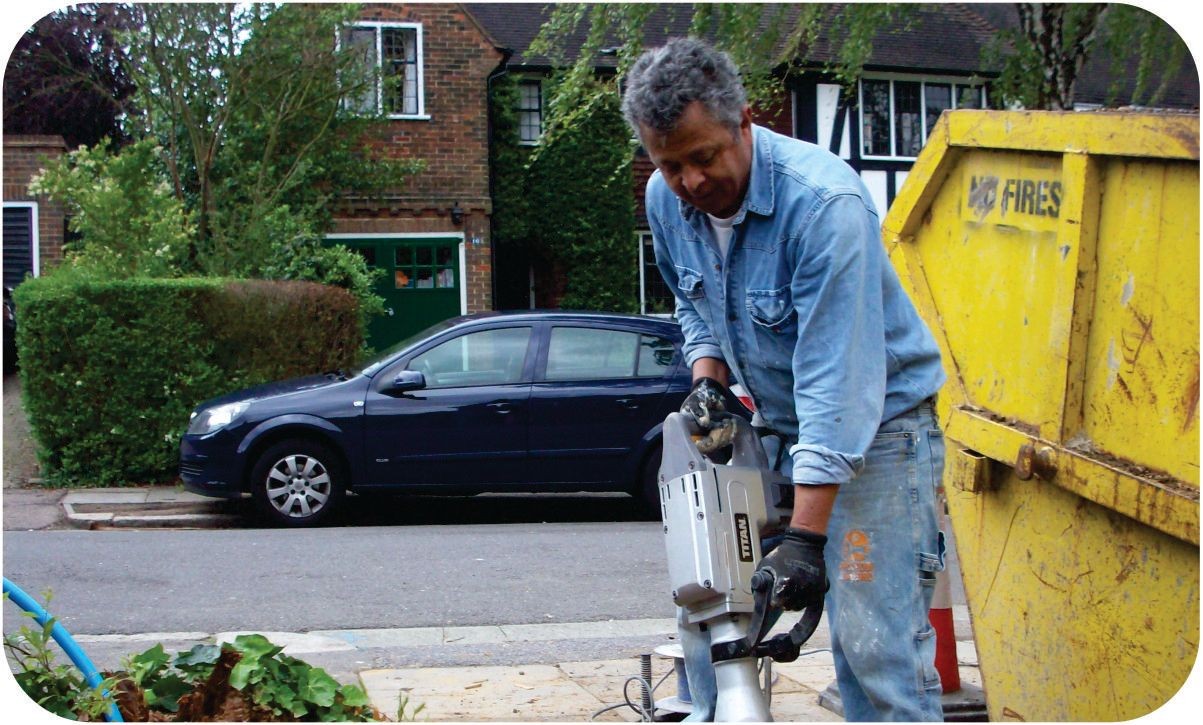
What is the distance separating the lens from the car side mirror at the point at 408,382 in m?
9.07

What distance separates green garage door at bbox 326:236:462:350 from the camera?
1869 cm

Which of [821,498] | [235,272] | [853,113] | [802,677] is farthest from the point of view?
[853,113]

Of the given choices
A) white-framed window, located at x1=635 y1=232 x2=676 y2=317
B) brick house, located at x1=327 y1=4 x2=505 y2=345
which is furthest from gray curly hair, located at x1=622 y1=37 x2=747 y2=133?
white-framed window, located at x1=635 y1=232 x2=676 y2=317

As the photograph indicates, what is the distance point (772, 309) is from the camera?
114 inches

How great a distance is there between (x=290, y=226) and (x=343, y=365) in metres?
3.18

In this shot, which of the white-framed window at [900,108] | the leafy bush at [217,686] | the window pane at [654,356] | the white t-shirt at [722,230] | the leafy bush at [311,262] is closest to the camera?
the white t-shirt at [722,230]

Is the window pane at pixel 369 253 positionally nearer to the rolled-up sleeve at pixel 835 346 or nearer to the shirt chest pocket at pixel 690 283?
the shirt chest pocket at pixel 690 283

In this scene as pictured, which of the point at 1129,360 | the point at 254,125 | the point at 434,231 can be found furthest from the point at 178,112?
the point at 1129,360

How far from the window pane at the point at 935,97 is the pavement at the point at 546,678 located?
16394 mm

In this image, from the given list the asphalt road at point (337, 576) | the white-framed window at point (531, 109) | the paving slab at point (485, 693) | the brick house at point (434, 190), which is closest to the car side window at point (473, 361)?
the asphalt road at point (337, 576)

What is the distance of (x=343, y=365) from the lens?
37.1 feet

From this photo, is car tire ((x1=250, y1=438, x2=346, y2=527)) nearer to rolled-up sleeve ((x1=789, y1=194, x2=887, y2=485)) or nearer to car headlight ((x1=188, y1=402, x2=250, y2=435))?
car headlight ((x1=188, y1=402, x2=250, y2=435))

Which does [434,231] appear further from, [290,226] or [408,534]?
[408,534]

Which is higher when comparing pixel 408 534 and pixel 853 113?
pixel 853 113
